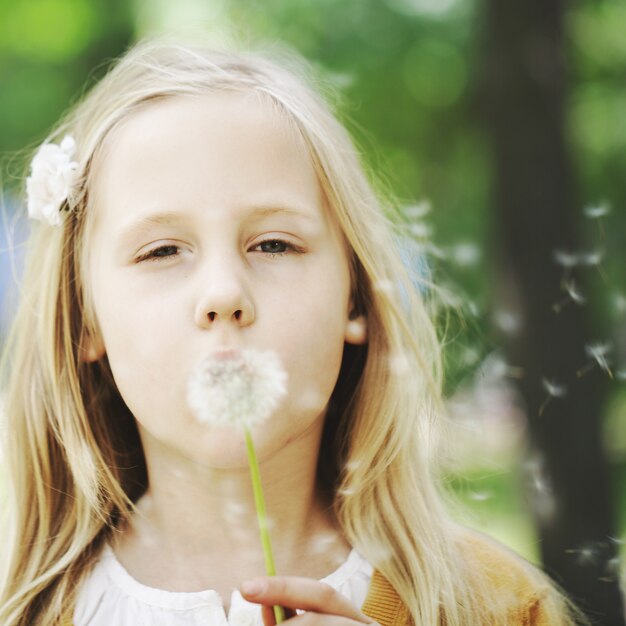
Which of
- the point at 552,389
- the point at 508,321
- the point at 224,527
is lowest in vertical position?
the point at 224,527

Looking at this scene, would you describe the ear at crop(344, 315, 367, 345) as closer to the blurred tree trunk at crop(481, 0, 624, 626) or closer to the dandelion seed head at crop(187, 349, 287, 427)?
the dandelion seed head at crop(187, 349, 287, 427)

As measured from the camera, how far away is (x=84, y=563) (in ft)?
4.47

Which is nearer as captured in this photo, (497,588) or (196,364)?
(196,364)

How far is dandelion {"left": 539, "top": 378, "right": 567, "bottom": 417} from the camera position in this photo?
10.2 ft

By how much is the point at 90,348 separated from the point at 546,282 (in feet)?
7.60

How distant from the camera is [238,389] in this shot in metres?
1.03

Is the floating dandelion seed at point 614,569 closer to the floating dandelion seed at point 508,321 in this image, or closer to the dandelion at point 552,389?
the dandelion at point 552,389

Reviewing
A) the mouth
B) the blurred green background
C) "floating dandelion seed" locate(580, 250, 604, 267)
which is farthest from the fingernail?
the blurred green background

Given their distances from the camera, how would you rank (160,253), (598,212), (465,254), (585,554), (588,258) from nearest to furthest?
(160,253) → (598,212) → (585,554) → (588,258) → (465,254)

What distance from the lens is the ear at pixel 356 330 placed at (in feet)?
4.63

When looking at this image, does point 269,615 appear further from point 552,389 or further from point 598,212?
point 552,389

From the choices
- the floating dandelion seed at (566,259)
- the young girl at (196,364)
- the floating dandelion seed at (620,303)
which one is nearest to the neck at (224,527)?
the young girl at (196,364)

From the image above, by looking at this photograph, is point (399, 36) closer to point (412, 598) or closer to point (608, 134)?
point (608, 134)

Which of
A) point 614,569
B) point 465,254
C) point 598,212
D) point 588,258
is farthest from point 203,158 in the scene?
point 465,254
